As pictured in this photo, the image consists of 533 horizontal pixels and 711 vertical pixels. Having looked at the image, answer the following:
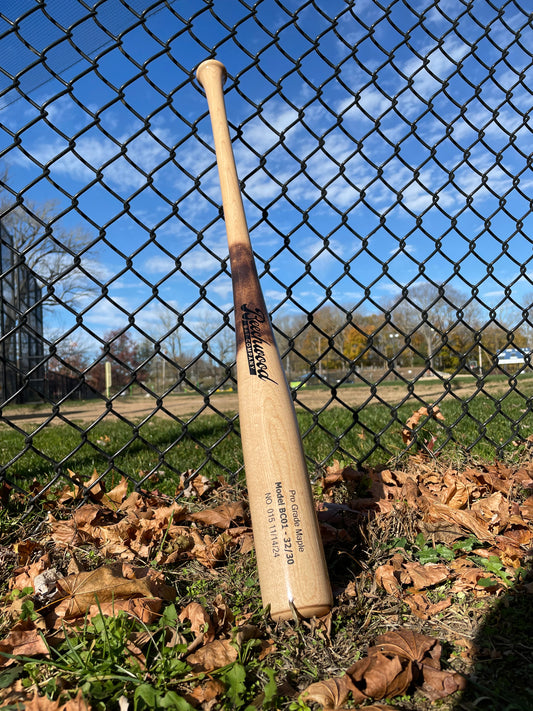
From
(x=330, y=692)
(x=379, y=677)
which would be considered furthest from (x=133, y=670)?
(x=379, y=677)

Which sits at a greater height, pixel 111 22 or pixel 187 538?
pixel 111 22

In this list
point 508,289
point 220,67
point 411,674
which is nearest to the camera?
point 411,674

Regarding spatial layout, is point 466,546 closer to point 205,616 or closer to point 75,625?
point 205,616

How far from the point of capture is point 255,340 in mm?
1689

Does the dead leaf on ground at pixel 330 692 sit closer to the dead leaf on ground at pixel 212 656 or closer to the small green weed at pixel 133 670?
the small green weed at pixel 133 670

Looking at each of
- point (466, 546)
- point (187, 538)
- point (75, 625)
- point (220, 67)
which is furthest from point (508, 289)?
point (75, 625)

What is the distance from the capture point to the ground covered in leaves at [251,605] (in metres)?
1.21

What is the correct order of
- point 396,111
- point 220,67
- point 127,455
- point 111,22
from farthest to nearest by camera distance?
1. point 127,455
2. point 396,111
3. point 111,22
4. point 220,67

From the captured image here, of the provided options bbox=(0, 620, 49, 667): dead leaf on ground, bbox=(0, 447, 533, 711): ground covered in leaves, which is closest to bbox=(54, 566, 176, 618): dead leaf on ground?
bbox=(0, 447, 533, 711): ground covered in leaves

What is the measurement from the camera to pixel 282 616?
1.39m

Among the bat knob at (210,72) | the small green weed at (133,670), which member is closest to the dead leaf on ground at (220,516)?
the small green weed at (133,670)

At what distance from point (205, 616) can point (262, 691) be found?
0.28 m

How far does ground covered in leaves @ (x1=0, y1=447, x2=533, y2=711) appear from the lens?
3.96ft

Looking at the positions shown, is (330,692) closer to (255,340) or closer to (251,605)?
(251,605)
